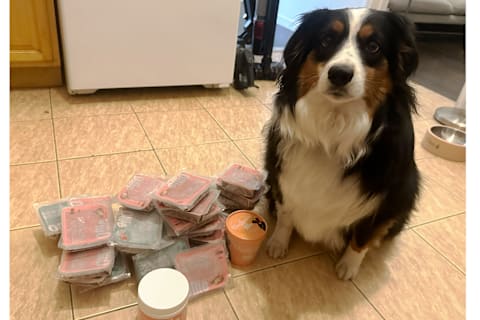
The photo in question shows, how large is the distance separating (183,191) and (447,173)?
159cm

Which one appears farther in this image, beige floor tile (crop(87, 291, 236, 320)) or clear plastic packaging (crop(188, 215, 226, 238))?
clear plastic packaging (crop(188, 215, 226, 238))

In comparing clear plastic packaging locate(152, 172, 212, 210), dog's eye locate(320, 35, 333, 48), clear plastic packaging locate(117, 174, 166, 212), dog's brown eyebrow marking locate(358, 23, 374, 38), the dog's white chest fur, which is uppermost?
dog's brown eyebrow marking locate(358, 23, 374, 38)

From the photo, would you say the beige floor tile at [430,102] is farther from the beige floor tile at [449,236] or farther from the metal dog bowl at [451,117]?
the beige floor tile at [449,236]

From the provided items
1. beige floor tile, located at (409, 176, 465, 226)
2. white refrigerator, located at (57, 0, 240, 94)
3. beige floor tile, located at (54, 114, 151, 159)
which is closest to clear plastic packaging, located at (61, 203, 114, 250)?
beige floor tile, located at (54, 114, 151, 159)

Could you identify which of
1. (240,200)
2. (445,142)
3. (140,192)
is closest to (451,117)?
(445,142)

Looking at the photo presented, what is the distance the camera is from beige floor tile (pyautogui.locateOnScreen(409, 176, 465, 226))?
1761 mm

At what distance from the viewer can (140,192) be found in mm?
1431

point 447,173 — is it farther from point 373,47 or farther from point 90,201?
point 90,201

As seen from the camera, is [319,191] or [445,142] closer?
[319,191]

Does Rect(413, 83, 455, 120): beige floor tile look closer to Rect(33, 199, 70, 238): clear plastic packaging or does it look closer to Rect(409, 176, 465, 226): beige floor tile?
Rect(409, 176, 465, 226): beige floor tile

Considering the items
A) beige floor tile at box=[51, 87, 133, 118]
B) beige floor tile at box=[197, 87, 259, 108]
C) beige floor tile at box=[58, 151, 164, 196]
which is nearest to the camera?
beige floor tile at box=[58, 151, 164, 196]

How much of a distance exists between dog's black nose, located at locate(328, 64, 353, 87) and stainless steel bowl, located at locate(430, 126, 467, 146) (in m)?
1.73

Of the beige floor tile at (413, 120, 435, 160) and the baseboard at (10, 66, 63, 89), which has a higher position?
the baseboard at (10, 66, 63, 89)

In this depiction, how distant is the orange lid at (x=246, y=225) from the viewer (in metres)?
1.31
